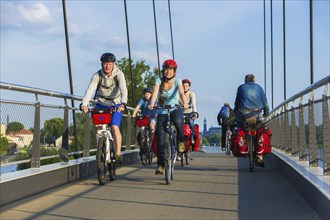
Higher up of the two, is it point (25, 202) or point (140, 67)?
point (140, 67)

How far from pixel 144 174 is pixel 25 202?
4.09 meters

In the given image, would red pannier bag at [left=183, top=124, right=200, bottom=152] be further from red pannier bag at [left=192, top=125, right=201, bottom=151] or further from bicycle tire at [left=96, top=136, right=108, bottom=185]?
bicycle tire at [left=96, top=136, right=108, bottom=185]

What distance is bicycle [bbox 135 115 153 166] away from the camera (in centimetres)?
1323

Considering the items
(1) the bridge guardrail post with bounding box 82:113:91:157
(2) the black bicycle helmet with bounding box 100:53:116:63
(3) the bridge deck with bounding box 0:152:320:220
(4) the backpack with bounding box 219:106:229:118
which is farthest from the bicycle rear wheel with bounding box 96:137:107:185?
(4) the backpack with bounding box 219:106:229:118

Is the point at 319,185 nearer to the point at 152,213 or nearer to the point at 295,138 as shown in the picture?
the point at 152,213

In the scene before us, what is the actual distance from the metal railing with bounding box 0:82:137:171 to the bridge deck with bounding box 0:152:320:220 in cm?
56

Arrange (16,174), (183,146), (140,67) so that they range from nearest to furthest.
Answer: (16,174) → (183,146) → (140,67)

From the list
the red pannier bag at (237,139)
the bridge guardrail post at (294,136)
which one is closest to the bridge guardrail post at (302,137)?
the bridge guardrail post at (294,136)

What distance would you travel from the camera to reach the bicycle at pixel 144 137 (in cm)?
1323

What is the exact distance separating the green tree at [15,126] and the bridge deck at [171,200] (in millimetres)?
759

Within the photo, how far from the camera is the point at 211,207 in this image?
21.4ft

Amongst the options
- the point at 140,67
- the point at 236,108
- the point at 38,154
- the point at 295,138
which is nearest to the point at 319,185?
the point at 38,154

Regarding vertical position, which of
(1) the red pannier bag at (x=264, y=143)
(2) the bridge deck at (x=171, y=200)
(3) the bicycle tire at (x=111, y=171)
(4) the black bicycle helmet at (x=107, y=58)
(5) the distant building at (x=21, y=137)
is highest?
(4) the black bicycle helmet at (x=107, y=58)

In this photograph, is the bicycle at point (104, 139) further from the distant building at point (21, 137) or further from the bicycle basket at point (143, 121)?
the bicycle basket at point (143, 121)
